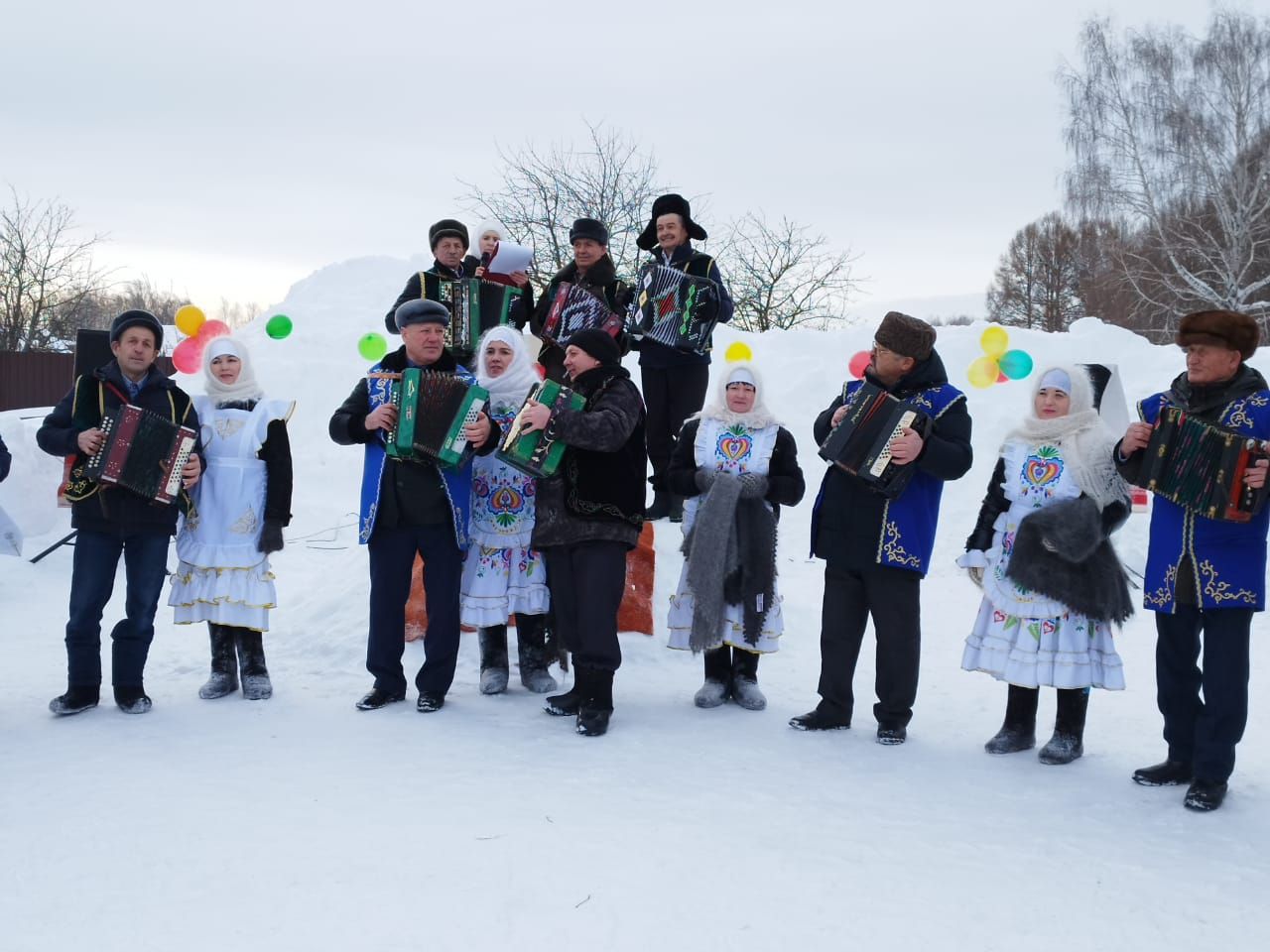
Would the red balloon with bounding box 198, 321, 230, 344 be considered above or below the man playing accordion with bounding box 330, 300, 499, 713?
above

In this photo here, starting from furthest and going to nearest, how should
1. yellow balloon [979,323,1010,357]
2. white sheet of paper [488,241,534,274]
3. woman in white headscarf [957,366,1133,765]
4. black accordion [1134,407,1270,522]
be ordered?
yellow balloon [979,323,1010,357] < white sheet of paper [488,241,534,274] < woman in white headscarf [957,366,1133,765] < black accordion [1134,407,1270,522]

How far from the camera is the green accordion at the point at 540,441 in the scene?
495 centimetres

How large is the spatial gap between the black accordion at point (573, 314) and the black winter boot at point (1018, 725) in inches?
117

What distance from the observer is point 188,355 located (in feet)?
33.6

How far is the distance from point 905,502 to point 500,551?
2.03 m

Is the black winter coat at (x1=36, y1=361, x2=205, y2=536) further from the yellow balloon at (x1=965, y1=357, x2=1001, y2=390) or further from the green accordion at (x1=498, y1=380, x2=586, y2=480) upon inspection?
the yellow balloon at (x1=965, y1=357, x2=1001, y2=390)

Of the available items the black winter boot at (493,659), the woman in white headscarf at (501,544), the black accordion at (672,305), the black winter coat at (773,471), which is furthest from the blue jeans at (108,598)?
the black accordion at (672,305)

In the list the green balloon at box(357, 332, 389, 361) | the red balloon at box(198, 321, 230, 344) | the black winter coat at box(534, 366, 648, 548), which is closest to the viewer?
the black winter coat at box(534, 366, 648, 548)

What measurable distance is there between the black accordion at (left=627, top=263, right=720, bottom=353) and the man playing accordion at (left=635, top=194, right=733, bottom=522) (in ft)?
0.15

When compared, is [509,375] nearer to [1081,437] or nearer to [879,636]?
[879,636]

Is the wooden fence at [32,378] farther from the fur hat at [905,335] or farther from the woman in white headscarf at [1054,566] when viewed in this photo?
the woman in white headscarf at [1054,566]

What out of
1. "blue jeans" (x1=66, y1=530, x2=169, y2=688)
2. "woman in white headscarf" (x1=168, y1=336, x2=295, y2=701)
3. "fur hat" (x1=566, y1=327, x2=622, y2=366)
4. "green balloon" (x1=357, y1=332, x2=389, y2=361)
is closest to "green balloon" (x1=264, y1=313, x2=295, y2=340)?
"green balloon" (x1=357, y1=332, x2=389, y2=361)

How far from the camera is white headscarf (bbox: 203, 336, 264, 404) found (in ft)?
18.3

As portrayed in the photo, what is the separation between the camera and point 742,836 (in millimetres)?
3848
